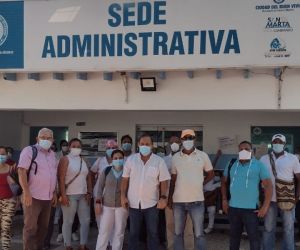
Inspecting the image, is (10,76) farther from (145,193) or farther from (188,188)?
(188,188)

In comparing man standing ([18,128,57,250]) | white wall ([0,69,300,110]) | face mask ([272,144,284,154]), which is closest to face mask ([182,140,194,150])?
face mask ([272,144,284,154])

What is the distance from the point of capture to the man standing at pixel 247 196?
19.3 feet

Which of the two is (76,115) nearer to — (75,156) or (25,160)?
(75,156)

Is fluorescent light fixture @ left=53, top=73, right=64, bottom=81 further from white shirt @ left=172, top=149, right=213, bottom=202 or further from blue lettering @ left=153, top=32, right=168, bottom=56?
white shirt @ left=172, top=149, right=213, bottom=202

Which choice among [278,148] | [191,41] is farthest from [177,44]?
[278,148]

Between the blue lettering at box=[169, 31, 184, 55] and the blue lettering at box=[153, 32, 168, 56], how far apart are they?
0.32 ft

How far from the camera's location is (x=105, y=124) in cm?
1063

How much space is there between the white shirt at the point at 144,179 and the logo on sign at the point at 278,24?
8.66 feet

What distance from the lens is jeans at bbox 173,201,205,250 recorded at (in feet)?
20.1

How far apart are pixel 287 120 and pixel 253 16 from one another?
3386 mm

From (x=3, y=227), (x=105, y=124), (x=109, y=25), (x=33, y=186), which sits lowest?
(x=3, y=227)

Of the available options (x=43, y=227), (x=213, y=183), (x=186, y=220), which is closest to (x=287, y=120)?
(x=213, y=183)

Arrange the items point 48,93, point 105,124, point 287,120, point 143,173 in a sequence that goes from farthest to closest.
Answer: point 105,124, point 287,120, point 48,93, point 143,173

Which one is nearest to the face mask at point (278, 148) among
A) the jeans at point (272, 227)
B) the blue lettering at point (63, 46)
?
the jeans at point (272, 227)
